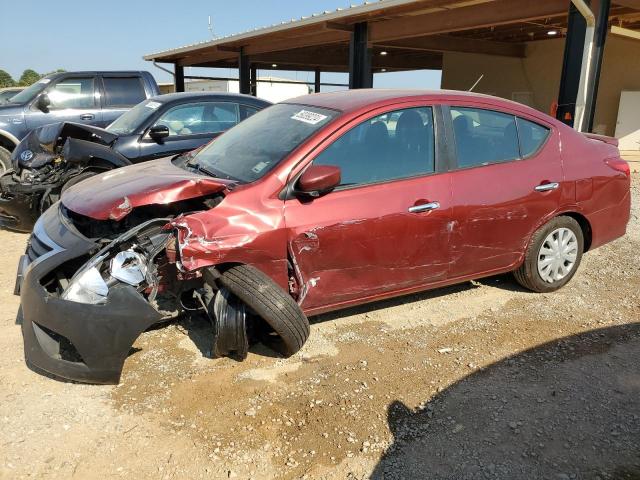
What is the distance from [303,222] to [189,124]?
409cm

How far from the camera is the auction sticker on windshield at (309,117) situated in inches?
144

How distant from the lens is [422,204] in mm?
3652

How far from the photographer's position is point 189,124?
6.80 meters

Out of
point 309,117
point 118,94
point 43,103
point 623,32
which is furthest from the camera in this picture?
point 623,32

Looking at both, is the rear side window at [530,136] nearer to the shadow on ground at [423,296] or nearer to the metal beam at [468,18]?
the shadow on ground at [423,296]

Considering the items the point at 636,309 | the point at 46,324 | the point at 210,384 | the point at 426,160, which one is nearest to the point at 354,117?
the point at 426,160

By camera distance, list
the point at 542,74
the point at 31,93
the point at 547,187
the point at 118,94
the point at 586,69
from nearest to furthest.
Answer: the point at 547,187 → the point at 586,69 → the point at 31,93 → the point at 118,94 → the point at 542,74

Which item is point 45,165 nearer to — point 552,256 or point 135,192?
point 135,192

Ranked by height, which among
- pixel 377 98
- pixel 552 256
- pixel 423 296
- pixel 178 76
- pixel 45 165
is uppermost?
pixel 178 76

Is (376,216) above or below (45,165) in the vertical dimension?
above

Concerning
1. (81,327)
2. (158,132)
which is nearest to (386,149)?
(81,327)

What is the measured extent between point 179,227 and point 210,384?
963 millimetres

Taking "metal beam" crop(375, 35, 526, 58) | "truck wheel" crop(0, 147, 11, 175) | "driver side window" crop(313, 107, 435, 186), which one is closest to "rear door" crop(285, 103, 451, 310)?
"driver side window" crop(313, 107, 435, 186)

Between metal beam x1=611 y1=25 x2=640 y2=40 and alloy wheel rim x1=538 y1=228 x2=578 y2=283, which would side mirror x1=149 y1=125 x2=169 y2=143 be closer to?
alloy wheel rim x1=538 y1=228 x2=578 y2=283
